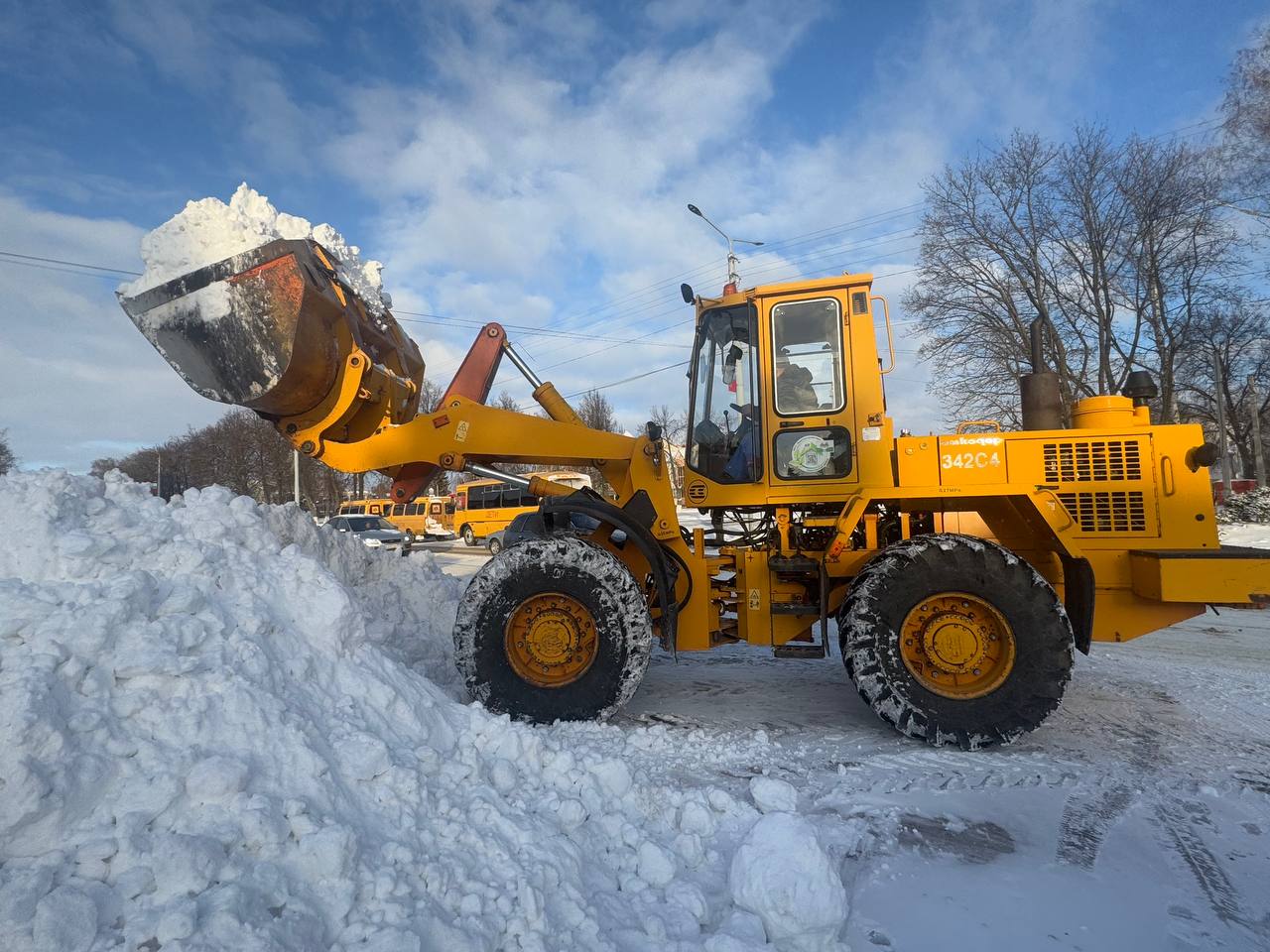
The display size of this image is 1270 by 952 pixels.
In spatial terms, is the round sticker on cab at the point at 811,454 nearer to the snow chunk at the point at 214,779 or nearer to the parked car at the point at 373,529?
the snow chunk at the point at 214,779

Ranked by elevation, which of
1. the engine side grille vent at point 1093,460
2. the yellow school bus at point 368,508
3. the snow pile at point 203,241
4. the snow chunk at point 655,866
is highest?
the snow pile at point 203,241

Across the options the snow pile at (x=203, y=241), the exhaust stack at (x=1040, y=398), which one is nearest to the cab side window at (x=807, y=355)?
the exhaust stack at (x=1040, y=398)

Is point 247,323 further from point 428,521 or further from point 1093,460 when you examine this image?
point 428,521

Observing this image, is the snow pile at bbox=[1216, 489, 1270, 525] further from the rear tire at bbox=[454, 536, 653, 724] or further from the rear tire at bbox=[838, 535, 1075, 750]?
the rear tire at bbox=[454, 536, 653, 724]

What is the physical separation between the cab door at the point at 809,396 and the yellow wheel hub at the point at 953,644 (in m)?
0.96

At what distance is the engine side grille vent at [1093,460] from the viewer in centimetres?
428

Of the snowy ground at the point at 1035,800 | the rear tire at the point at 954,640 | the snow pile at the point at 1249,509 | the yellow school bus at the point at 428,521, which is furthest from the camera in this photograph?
the yellow school bus at the point at 428,521

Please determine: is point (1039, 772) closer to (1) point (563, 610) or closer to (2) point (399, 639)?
(1) point (563, 610)

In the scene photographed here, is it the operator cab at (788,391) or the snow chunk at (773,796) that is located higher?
the operator cab at (788,391)

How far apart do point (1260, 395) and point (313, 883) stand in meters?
32.9

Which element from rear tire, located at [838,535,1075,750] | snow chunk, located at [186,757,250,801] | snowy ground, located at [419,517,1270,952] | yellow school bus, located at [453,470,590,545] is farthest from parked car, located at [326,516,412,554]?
snow chunk, located at [186,757,250,801]

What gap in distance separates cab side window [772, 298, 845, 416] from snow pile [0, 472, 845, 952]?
252 cm

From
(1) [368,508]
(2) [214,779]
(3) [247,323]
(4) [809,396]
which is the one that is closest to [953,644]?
(4) [809,396]

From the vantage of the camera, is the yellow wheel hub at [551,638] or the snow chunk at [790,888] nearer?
the snow chunk at [790,888]
